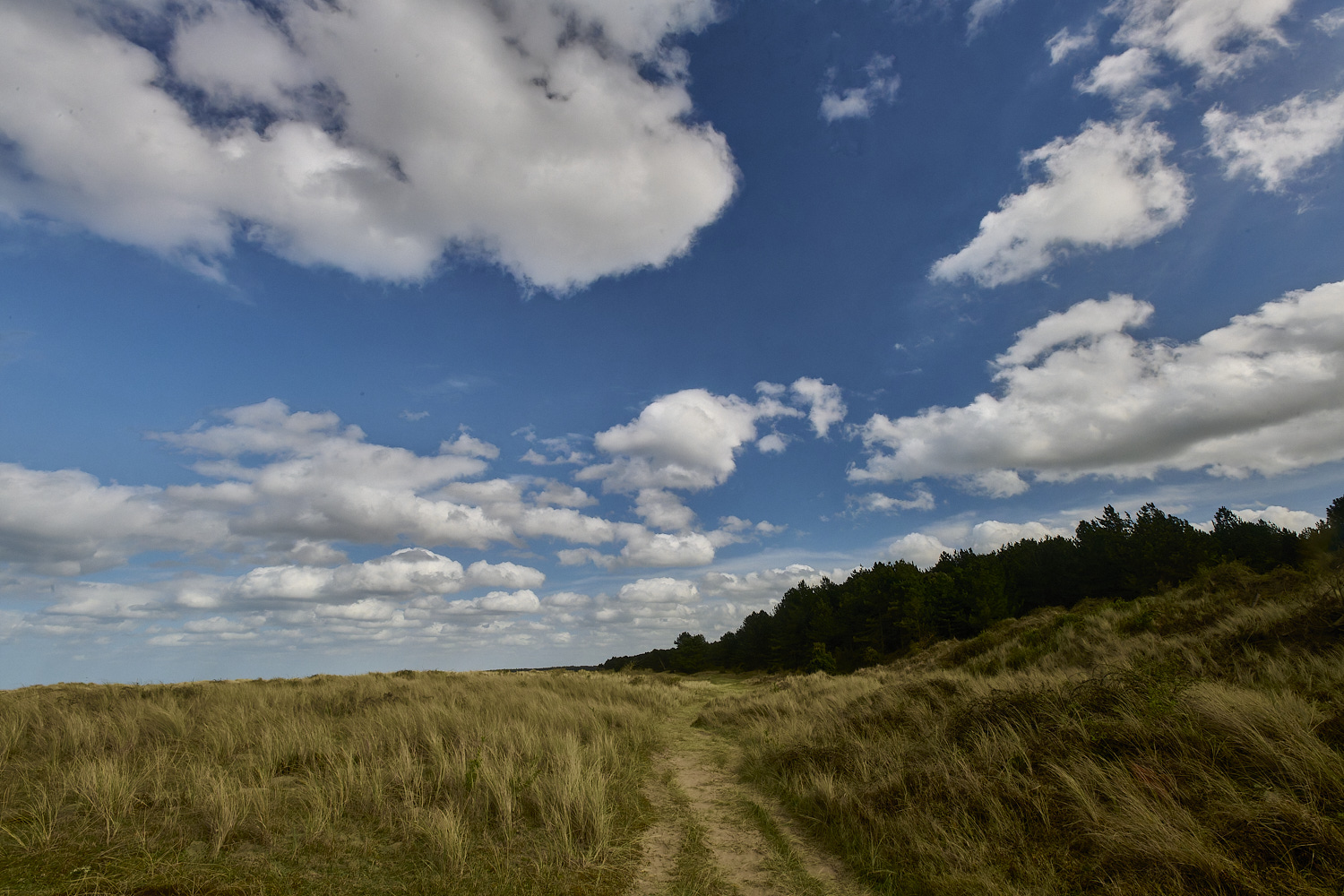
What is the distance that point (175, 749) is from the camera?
8914 mm

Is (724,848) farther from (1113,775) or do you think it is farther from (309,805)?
(309,805)

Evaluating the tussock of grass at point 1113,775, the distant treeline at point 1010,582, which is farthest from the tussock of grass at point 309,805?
the distant treeline at point 1010,582

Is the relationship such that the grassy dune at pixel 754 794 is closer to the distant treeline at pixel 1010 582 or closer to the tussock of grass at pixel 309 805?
the tussock of grass at pixel 309 805

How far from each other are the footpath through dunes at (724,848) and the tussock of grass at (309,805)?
0.42m

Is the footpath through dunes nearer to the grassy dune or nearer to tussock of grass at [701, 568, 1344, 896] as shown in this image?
the grassy dune

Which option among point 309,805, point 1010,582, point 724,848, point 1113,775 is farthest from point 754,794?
point 1010,582

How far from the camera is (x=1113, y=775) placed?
18.8 ft

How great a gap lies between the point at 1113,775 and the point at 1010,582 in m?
56.9

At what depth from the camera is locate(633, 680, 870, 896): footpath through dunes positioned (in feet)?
18.5

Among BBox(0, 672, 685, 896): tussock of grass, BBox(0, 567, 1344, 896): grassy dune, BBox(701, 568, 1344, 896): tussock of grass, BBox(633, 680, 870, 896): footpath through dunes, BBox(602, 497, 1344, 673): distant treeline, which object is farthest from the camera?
BBox(602, 497, 1344, 673): distant treeline

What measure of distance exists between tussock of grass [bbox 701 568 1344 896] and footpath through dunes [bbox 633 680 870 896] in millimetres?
444

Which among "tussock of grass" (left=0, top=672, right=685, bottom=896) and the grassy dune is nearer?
the grassy dune

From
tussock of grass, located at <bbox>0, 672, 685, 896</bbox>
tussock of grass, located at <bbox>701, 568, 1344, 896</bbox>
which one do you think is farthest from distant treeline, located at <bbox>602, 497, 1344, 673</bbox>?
tussock of grass, located at <bbox>0, 672, 685, 896</bbox>

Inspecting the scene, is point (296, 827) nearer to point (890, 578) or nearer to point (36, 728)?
point (36, 728)
